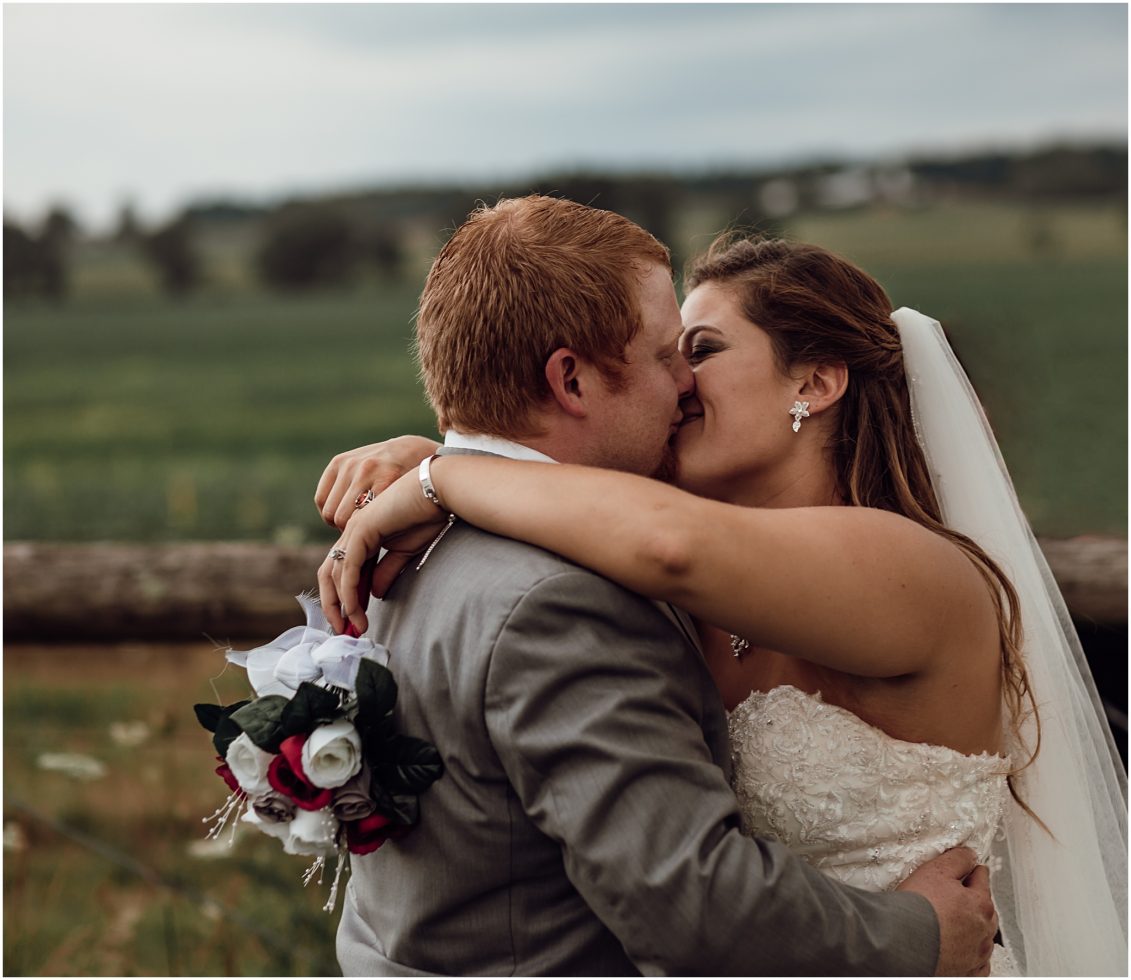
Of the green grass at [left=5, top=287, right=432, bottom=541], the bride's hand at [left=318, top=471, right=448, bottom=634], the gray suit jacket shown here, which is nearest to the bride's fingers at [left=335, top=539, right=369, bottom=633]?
the bride's hand at [left=318, top=471, right=448, bottom=634]

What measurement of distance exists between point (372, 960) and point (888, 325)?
1.93 meters

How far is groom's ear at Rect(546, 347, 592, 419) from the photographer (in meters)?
2.41

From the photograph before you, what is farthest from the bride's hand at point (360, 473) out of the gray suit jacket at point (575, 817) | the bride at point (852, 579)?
the gray suit jacket at point (575, 817)

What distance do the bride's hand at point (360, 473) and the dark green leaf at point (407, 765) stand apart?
2.14ft

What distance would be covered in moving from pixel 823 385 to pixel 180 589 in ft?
8.28

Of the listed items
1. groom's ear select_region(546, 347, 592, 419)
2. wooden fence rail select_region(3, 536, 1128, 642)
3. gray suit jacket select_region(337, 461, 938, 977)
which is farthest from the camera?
wooden fence rail select_region(3, 536, 1128, 642)

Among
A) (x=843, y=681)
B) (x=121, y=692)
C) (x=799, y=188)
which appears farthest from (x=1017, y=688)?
(x=799, y=188)

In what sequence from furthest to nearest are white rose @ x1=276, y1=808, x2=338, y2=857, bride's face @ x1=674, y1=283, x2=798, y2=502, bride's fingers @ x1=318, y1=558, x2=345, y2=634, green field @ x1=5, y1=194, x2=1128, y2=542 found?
1. green field @ x1=5, y1=194, x2=1128, y2=542
2. bride's face @ x1=674, y1=283, x2=798, y2=502
3. bride's fingers @ x1=318, y1=558, x2=345, y2=634
4. white rose @ x1=276, y1=808, x2=338, y2=857

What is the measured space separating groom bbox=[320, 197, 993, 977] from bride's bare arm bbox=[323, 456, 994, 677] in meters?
0.08

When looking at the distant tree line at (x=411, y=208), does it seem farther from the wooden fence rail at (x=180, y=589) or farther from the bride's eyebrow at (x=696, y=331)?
the bride's eyebrow at (x=696, y=331)

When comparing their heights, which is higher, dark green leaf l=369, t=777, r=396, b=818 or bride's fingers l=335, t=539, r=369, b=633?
bride's fingers l=335, t=539, r=369, b=633

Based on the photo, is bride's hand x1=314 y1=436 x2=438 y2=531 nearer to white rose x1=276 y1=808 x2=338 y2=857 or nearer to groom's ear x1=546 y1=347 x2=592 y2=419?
groom's ear x1=546 y1=347 x2=592 y2=419

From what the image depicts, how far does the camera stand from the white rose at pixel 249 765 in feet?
7.62

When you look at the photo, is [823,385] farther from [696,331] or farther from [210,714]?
[210,714]
